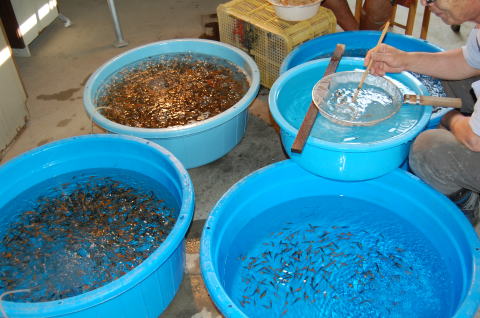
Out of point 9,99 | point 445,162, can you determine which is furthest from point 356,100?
point 9,99

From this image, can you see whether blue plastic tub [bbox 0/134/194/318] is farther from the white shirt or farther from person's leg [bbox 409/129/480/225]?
the white shirt

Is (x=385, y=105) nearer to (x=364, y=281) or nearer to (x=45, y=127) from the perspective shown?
(x=364, y=281)

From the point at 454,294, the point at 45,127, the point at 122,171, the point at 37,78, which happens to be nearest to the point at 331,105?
the point at 454,294

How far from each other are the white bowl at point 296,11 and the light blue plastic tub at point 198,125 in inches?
15.4

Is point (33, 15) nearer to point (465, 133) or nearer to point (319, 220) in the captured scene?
point (319, 220)

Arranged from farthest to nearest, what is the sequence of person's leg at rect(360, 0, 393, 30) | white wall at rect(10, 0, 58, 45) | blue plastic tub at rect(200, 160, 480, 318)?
white wall at rect(10, 0, 58, 45)
person's leg at rect(360, 0, 393, 30)
blue plastic tub at rect(200, 160, 480, 318)

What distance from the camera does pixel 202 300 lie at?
209 centimetres

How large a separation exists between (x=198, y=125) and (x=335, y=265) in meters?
1.03

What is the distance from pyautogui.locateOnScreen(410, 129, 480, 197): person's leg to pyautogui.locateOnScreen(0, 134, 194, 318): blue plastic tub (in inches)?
44.1

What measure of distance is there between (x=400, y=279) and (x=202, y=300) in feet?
3.07

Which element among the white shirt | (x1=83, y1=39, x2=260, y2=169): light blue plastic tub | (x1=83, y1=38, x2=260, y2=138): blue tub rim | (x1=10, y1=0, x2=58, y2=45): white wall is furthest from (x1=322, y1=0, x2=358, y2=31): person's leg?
(x1=10, y1=0, x2=58, y2=45): white wall

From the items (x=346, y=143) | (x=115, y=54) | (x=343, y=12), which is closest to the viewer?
(x=346, y=143)

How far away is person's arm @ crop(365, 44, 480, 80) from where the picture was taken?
7.34ft

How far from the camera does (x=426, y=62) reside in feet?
7.41
